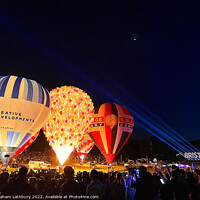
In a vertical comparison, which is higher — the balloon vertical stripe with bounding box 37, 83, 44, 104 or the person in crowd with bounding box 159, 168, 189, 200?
the balloon vertical stripe with bounding box 37, 83, 44, 104

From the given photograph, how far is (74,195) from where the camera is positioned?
12.7 feet

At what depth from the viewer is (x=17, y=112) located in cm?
1470

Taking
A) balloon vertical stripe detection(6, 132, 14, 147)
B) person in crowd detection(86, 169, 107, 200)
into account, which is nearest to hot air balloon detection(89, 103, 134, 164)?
balloon vertical stripe detection(6, 132, 14, 147)

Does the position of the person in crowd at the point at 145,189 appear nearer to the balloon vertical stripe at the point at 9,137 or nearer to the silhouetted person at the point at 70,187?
the silhouetted person at the point at 70,187

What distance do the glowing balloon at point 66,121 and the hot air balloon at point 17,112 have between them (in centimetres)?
267

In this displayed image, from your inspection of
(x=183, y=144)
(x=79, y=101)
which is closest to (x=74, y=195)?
(x=79, y=101)

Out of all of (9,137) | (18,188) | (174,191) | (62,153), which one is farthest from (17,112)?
(174,191)

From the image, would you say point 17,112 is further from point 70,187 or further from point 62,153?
point 70,187

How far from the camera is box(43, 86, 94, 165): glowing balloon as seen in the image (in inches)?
731

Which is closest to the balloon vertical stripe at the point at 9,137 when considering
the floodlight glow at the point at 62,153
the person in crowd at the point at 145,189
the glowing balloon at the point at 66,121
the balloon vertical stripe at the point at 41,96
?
the balloon vertical stripe at the point at 41,96

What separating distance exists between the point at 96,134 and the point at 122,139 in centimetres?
281

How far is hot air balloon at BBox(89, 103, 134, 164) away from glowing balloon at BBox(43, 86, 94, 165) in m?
2.31

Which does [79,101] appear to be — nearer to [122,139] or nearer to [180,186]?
[122,139]

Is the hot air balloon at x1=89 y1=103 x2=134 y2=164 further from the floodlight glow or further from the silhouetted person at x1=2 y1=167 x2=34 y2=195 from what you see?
the silhouetted person at x1=2 y1=167 x2=34 y2=195
